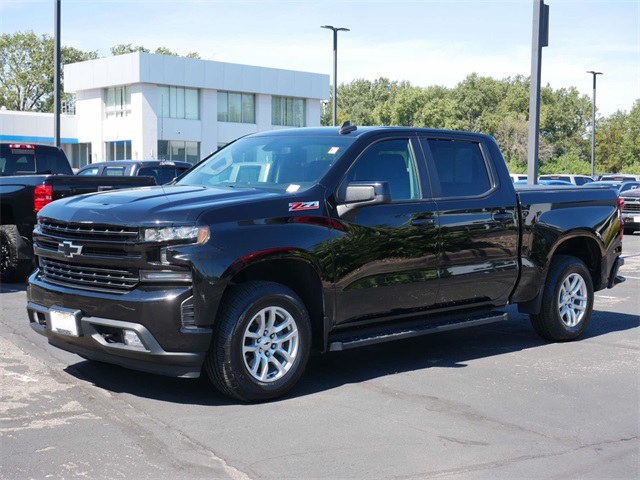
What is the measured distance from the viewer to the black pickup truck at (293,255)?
5.78 metres

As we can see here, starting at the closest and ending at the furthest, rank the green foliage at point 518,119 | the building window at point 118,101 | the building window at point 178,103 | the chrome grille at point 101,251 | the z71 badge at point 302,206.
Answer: the chrome grille at point 101,251 < the z71 badge at point 302,206 < the building window at point 178,103 < the building window at point 118,101 < the green foliage at point 518,119

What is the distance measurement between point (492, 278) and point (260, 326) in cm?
250

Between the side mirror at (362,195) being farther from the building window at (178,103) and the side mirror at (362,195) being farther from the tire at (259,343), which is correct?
the building window at (178,103)

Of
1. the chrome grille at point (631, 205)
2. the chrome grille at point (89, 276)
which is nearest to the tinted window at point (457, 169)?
the chrome grille at point (89, 276)

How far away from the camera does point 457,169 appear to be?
25.2 ft

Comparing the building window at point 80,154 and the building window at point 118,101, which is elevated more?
the building window at point 118,101

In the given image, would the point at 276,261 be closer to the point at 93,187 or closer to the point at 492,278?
the point at 492,278

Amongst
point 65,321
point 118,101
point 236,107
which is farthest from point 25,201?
point 236,107

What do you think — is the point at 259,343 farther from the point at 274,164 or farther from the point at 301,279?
the point at 274,164

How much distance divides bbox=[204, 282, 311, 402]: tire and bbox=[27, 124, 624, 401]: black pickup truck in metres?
0.01

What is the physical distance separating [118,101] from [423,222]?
5621 cm

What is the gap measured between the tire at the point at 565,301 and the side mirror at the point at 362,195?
2.54 m

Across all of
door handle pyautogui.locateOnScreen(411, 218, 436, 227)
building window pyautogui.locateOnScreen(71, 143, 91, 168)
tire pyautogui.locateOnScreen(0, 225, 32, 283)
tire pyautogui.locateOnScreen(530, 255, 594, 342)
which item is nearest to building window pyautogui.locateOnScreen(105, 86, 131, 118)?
building window pyautogui.locateOnScreen(71, 143, 91, 168)

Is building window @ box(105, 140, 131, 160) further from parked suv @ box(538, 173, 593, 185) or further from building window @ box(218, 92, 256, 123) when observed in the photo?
parked suv @ box(538, 173, 593, 185)
